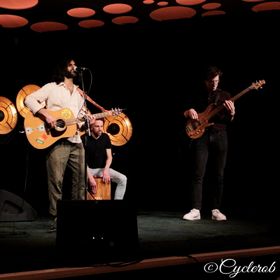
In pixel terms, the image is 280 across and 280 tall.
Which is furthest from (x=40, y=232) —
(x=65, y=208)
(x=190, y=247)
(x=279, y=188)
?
(x=279, y=188)

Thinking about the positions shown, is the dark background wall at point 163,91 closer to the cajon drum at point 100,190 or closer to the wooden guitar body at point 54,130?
the cajon drum at point 100,190

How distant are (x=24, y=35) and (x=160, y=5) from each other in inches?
82.0

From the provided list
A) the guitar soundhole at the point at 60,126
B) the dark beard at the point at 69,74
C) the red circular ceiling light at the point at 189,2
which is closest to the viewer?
the dark beard at the point at 69,74

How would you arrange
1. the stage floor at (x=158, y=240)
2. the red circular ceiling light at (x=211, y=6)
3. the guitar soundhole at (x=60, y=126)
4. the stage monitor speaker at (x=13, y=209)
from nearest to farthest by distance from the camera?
the stage floor at (x=158, y=240)
the guitar soundhole at (x=60, y=126)
the stage monitor speaker at (x=13, y=209)
the red circular ceiling light at (x=211, y=6)

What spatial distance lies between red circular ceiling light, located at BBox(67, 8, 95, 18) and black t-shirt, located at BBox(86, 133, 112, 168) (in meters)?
1.54

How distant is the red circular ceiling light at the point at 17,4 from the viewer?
4559mm

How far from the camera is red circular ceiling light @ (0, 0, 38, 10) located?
179 inches

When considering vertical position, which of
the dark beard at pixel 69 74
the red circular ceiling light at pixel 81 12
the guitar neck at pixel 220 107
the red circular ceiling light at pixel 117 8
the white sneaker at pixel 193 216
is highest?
the red circular ceiling light at pixel 117 8

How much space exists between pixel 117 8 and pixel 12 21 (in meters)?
1.37

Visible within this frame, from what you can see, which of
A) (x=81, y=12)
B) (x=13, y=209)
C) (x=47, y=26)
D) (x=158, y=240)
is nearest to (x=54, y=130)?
(x=13, y=209)

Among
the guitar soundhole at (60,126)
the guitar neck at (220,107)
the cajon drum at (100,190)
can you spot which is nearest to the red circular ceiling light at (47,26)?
the guitar soundhole at (60,126)

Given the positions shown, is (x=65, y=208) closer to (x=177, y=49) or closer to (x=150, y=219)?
(x=150, y=219)

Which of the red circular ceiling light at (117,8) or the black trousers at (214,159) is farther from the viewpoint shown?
the red circular ceiling light at (117,8)

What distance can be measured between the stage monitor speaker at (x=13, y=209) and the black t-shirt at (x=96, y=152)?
112 cm
